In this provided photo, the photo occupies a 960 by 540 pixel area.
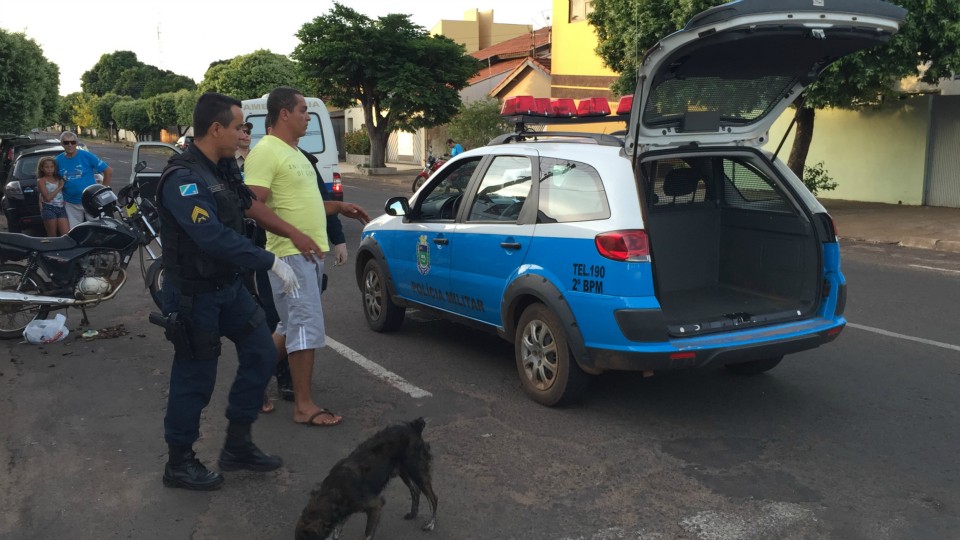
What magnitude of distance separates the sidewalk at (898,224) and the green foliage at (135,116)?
74.6 meters

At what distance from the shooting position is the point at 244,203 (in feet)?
14.0

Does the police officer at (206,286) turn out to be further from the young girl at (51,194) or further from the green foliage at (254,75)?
the green foliage at (254,75)

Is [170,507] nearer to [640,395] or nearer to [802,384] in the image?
[640,395]

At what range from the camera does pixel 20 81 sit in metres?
21.9

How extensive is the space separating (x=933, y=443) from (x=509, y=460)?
7.63 feet

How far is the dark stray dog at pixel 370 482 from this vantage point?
3318mm

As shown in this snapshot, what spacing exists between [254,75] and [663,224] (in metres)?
47.4

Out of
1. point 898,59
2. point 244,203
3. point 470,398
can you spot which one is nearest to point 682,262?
point 470,398

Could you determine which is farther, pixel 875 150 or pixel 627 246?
pixel 875 150

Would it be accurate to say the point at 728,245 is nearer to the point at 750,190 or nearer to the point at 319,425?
the point at 750,190

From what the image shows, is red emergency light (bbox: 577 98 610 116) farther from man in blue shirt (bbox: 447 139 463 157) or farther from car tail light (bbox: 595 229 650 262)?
man in blue shirt (bbox: 447 139 463 157)

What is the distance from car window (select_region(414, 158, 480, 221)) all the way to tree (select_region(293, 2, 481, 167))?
23.7m

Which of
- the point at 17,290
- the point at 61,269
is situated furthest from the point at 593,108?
the point at 17,290

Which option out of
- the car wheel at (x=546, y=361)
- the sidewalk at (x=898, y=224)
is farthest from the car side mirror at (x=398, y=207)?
the sidewalk at (x=898, y=224)
